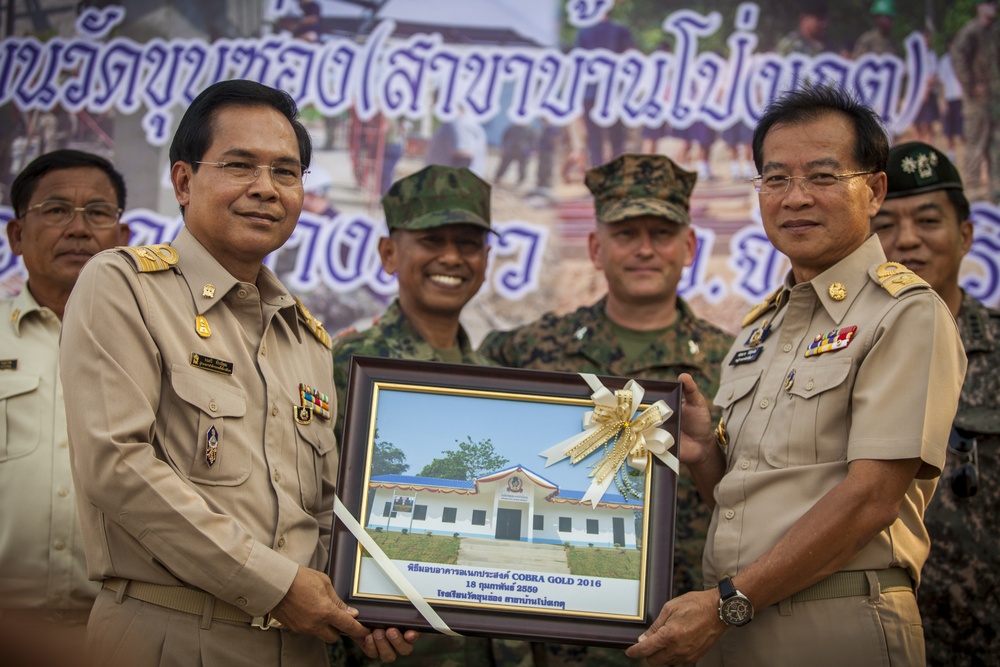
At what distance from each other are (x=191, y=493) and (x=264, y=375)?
0.47m

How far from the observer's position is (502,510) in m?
2.99

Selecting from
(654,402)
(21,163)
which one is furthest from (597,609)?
(21,163)

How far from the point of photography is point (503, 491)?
302cm

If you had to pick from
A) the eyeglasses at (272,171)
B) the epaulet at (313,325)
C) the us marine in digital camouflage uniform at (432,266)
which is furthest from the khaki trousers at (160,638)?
the us marine in digital camouflage uniform at (432,266)

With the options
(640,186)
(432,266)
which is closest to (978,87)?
(640,186)

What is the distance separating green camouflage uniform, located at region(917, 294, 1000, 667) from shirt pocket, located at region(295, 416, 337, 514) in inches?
101

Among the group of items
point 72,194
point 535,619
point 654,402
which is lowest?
point 535,619

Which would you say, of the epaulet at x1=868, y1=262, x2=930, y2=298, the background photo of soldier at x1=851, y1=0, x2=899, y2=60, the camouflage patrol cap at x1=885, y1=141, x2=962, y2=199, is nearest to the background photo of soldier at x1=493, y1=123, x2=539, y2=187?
the background photo of soldier at x1=851, y1=0, x2=899, y2=60

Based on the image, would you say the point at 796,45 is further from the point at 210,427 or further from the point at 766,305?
the point at 210,427

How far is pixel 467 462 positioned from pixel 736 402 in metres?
0.99

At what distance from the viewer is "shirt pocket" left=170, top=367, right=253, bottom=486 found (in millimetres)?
2744

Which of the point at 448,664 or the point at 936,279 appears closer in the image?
the point at 448,664

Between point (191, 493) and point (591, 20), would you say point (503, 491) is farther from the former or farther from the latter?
point (591, 20)

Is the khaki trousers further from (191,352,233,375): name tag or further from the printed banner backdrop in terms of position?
the printed banner backdrop
